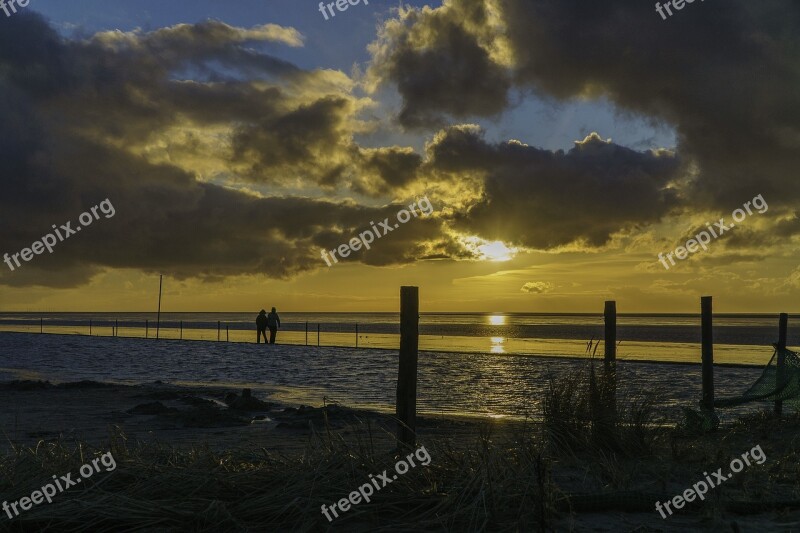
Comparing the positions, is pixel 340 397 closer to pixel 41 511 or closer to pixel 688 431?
pixel 688 431

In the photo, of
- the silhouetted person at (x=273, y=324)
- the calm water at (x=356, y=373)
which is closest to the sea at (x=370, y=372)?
the calm water at (x=356, y=373)

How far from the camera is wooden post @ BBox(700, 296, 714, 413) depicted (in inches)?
461

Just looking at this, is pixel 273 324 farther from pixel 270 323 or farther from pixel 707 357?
pixel 707 357

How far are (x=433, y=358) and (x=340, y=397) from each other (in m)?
12.5

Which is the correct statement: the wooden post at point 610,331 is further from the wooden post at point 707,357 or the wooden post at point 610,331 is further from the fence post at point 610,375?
the wooden post at point 707,357

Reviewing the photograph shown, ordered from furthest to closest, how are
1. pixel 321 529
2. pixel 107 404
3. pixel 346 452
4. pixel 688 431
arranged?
pixel 107 404 → pixel 688 431 → pixel 346 452 → pixel 321 529

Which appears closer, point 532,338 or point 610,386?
point 610,386

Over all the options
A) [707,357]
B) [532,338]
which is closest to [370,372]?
[707,357]

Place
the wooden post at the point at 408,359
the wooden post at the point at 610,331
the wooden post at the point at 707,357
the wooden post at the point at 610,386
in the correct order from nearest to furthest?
1. the wooden post at the point at 408,359
2. the wooden post at the point at 610,386
3. the wooden post at the point at 610,331
4. the wooden post at the point at 707,357

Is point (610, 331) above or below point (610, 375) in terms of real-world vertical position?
above

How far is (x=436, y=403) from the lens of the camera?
53.8 ft

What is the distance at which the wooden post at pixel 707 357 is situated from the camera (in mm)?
11711

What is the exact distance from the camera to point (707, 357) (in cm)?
1216

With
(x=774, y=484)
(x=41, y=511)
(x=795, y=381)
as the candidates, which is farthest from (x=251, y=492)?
(x=795, y=381)
